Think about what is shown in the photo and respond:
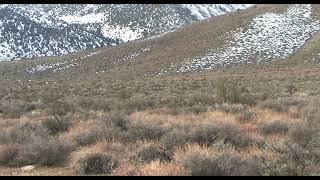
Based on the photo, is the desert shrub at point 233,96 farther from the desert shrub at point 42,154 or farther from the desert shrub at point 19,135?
the desert shrub at point 42,154

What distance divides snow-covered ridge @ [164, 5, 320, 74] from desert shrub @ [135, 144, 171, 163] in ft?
156

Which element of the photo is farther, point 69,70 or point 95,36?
point 95,36

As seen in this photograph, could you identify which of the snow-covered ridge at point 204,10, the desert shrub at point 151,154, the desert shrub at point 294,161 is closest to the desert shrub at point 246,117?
the desert shrub at point 294,161

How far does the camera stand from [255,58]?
188 feet

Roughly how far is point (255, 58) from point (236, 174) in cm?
5096

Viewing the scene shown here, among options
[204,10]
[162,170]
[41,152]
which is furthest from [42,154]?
[204,10]

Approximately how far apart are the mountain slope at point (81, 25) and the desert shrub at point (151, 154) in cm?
7878

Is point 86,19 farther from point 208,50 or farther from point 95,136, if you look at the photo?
point 95,136

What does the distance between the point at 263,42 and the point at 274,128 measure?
50.7 metres

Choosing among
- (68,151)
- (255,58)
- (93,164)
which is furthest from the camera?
(255,58)

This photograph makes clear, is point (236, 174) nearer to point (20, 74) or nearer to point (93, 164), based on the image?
point (93, 164)

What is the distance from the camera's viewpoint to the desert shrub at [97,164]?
8.92m

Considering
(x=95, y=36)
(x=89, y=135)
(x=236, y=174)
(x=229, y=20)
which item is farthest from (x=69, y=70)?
(x=236, y=174)

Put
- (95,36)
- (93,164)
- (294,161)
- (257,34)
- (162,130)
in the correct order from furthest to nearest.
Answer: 1. (95,36)
2. (257,34)
3. (162,130)
4. (93,164)
5. (294,161)
